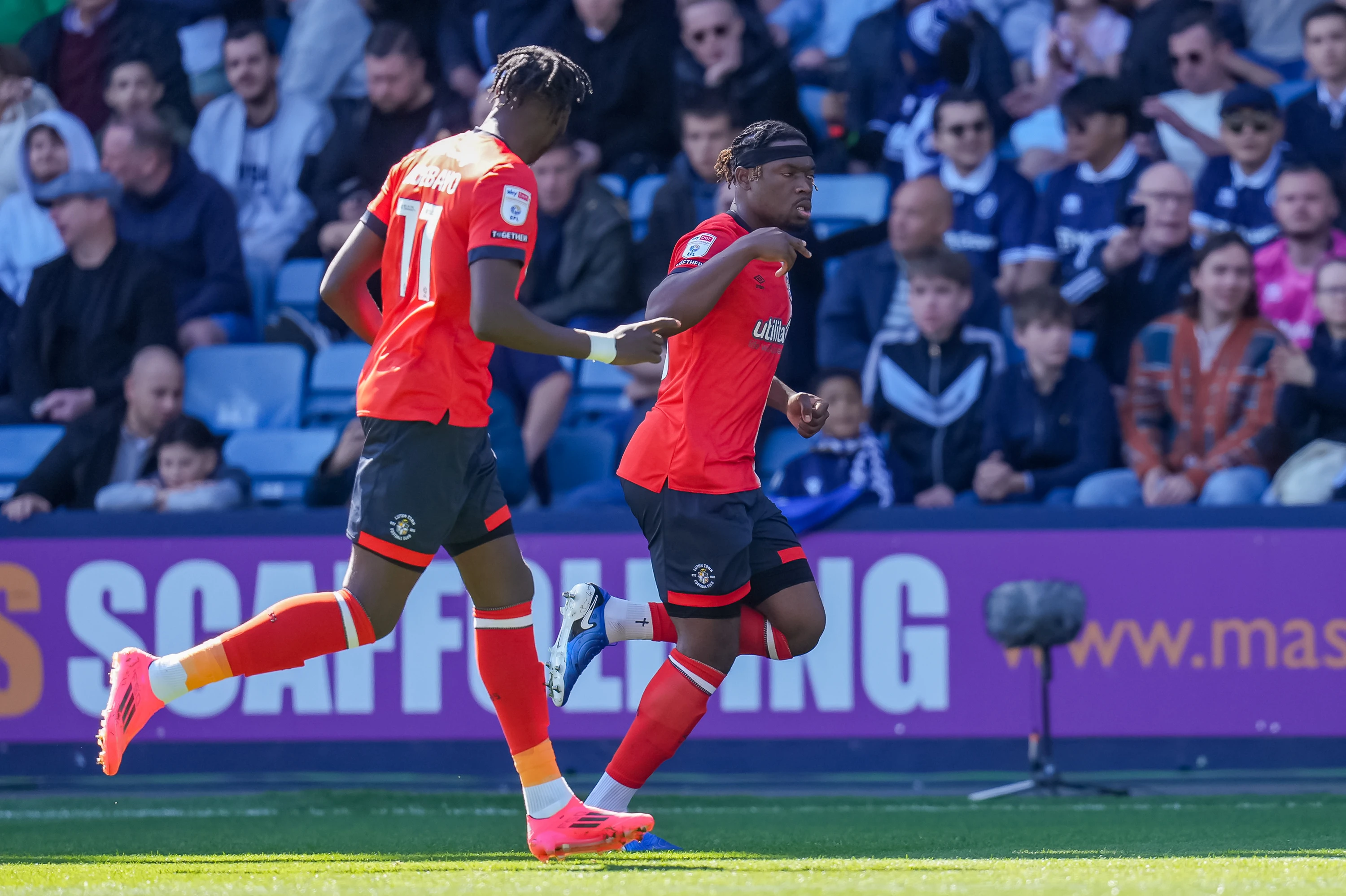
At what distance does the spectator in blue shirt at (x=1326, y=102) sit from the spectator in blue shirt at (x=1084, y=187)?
86cm

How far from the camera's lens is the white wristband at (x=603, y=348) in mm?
4164

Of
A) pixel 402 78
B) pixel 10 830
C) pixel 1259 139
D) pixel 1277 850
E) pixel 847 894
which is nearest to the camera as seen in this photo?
pixel 847 894

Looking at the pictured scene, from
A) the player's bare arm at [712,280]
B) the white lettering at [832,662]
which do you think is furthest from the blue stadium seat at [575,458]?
the player's bare arm at [712,280]

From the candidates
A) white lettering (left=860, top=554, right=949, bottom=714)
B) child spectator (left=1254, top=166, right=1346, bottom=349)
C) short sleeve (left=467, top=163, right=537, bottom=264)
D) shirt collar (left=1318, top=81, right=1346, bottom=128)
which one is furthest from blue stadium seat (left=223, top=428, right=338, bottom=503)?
shirt collar (left=1318, top=81, right=1346, bottom=128)

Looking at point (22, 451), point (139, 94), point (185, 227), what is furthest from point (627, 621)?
point (139, 94)

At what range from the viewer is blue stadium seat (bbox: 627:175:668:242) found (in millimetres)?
9094

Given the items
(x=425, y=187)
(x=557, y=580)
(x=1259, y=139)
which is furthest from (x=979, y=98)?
(x=425, y=187)

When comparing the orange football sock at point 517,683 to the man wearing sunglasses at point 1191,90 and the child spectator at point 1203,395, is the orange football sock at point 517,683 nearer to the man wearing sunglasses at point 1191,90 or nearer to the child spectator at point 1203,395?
the child spectator at point 1203,395

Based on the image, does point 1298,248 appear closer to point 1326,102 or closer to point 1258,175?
point 1258,175

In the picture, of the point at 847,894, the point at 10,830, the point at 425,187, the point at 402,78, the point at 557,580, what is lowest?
the point at 10,830

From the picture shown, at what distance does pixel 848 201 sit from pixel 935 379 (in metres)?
1.53

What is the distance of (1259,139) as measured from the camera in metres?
8.32

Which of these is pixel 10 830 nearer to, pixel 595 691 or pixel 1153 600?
pixel 595 691

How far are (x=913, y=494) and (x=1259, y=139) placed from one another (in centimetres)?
270
